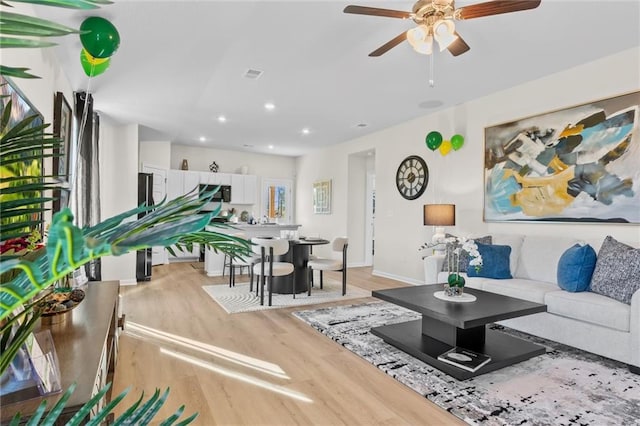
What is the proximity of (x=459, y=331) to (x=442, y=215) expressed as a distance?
2142 mm

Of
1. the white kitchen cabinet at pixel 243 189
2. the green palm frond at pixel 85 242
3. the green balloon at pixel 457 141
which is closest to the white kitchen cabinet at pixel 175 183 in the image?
the white kitchen cabinet at pixel 243 189

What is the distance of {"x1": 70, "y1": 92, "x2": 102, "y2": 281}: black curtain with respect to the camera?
370 centimetres

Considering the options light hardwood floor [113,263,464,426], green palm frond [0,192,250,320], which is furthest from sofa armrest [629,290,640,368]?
green palm frond [0,192,250,320]

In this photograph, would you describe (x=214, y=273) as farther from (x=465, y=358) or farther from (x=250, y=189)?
(x=465, y=358)

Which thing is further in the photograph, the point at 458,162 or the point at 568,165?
the point at 458,162

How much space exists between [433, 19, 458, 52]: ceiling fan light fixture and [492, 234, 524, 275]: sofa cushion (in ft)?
8.37

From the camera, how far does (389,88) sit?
14.4 feet

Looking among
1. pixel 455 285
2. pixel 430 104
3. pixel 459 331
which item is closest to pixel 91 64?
pixel 455 285

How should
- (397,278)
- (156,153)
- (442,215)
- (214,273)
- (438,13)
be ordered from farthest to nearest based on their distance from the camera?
1. (156,153)
2. (214,273)
3. (397,278)
4. (442,215)
5. (438,13)

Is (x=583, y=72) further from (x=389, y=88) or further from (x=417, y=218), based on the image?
(x=417, y=218)

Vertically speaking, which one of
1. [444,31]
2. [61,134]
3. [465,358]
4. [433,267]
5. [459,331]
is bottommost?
[465,358]

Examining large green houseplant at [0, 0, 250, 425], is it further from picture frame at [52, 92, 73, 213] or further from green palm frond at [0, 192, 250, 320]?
picture frame at [52, 92, 73, 213]

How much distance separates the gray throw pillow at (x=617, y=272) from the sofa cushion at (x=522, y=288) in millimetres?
360

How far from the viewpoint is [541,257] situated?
3703 millimetres
